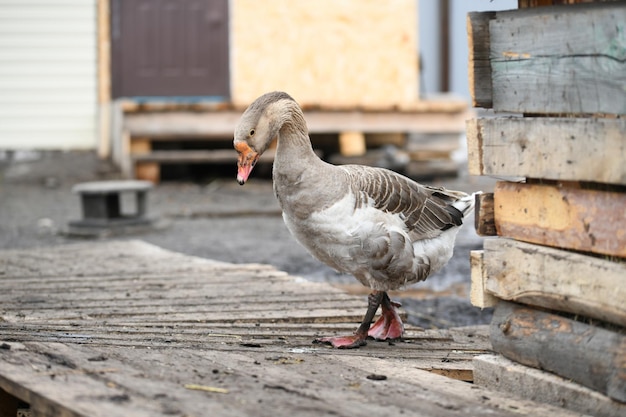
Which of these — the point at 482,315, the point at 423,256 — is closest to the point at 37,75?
the point at 482,315

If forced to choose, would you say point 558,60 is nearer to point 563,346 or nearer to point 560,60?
point 560,60

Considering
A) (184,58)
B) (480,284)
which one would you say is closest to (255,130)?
(480,284)

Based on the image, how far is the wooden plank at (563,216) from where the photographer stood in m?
3.28

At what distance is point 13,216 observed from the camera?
11.5m

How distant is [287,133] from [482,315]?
251 cm

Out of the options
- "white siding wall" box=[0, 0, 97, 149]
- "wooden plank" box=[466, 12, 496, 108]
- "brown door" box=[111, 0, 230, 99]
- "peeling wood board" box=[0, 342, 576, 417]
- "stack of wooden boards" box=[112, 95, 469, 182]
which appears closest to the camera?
"peeling wood board" box=[0, 342, 576, 417]

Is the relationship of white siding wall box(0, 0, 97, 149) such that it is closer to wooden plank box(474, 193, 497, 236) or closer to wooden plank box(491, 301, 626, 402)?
wooden plank box(474, 193, 497, 236)

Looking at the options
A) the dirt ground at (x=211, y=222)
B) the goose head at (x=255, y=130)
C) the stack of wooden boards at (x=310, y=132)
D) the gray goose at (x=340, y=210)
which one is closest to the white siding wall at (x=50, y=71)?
the dirt ground at (x=211, y=222)

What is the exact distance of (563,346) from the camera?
3475 millimetres

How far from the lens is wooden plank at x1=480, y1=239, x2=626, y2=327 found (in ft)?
10.6

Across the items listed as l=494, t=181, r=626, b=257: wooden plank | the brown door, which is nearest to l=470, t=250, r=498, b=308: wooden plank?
l=494, t=181, r=626, b=257: wooden plank

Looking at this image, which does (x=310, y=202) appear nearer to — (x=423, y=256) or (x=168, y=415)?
(x=423, y=256)

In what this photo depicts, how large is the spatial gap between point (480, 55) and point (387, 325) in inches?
66.4

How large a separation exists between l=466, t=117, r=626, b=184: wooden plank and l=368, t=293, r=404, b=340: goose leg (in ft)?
4.27
